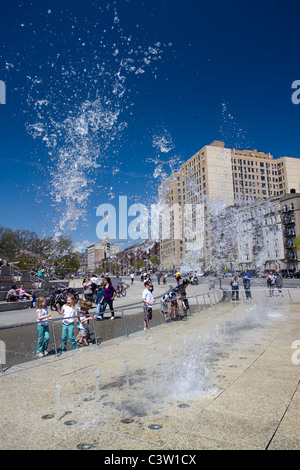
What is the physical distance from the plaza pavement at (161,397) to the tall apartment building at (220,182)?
3015 inches

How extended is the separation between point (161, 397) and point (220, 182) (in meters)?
95.7

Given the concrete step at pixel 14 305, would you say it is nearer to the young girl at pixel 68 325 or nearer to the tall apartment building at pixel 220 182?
the young girl at pixel 68 325

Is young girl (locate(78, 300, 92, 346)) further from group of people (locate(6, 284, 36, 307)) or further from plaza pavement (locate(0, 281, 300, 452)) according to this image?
group of people (locate(6, 284, 36, 307))

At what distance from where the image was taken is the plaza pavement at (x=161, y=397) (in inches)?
130

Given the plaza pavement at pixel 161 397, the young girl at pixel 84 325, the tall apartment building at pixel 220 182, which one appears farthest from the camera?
the tall apartment building at pixel 220 182

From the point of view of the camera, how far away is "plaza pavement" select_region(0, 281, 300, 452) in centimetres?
331

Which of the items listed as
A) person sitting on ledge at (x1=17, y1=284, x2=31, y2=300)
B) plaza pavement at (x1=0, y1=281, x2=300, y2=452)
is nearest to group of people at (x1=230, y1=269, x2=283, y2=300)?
plaza pavement at (x1=0, y1=281, x2=300, y2=452)

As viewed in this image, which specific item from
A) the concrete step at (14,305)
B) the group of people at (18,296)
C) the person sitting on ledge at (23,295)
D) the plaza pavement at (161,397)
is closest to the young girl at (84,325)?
the plaza pavement at (161,397)

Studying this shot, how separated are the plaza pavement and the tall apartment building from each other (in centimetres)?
7657

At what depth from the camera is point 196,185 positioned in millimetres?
99500

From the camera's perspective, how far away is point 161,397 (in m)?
4.43

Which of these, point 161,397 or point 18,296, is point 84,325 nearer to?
point 161,397
